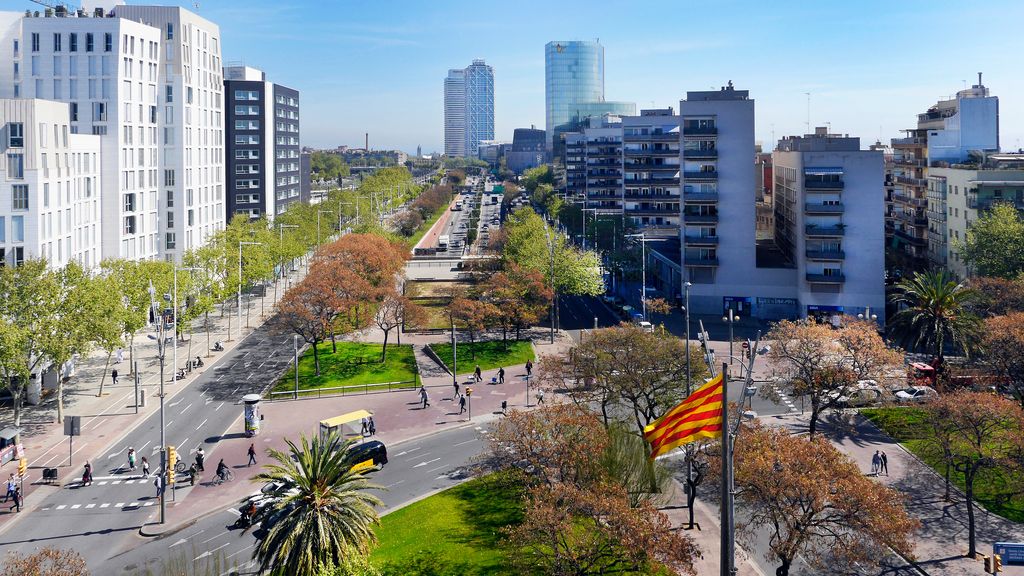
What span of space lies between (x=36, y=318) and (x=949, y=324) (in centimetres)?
6605

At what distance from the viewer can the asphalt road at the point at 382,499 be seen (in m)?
35.8

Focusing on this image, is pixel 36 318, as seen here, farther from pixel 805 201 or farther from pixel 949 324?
pixel 805 201

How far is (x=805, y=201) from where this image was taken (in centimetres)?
8619

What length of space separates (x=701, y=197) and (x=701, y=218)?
2.50 meters

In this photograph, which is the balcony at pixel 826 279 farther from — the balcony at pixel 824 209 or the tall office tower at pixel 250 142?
the tall office tower at pixel 250 142

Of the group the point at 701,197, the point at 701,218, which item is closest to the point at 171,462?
the point at 701,218

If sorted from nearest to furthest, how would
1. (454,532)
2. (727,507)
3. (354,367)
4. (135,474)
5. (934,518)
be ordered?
(727,507)
(454,532)
(934,518)
(135,474)
(354,367)

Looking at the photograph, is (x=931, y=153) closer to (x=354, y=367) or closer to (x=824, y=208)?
(x=824, y=208)

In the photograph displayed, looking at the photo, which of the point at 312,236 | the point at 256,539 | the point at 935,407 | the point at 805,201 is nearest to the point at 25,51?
the point at 312,236

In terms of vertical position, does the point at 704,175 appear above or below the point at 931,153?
below

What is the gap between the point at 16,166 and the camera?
6519 centimetres

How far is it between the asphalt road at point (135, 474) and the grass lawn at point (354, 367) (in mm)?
2695

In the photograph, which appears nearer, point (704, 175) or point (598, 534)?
point (598, 534)

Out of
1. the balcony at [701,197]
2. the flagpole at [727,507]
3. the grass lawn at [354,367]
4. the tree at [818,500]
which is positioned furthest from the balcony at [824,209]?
the flagpole at [727,507]
